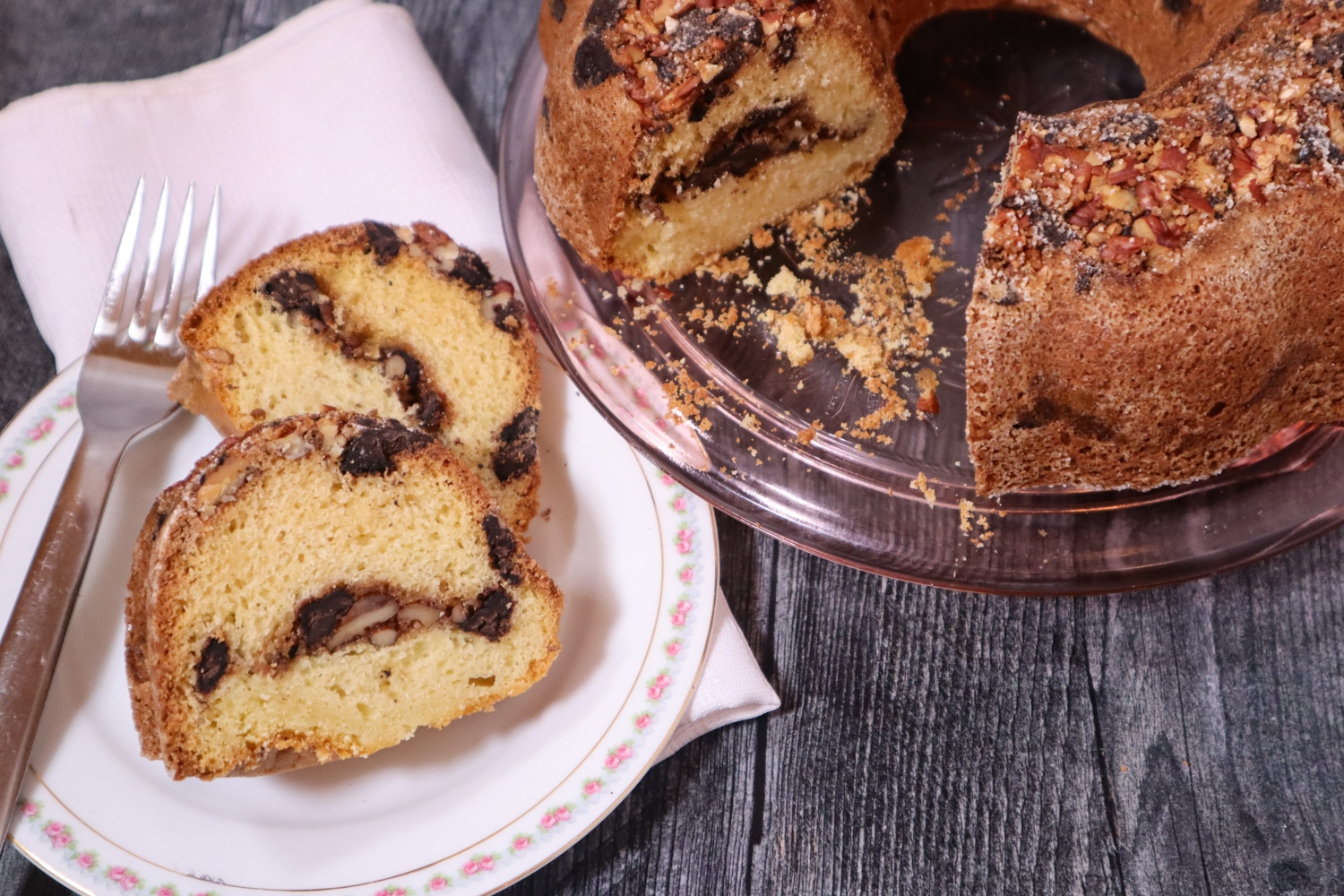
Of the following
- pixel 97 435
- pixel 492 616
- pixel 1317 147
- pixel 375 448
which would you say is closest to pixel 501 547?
pixel 492 616

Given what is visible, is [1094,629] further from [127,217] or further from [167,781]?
[127,217]

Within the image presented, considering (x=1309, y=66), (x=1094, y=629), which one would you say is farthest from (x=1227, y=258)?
(x=1094, y=629)

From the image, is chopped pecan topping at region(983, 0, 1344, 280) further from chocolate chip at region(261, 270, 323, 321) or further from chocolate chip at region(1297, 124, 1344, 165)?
chocolate chip at region(261, 270, 323, 321)

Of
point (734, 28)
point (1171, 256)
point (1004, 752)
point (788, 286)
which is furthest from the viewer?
point (788, 286)

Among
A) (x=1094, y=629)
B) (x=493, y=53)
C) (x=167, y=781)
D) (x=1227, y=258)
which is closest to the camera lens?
(x=1227, y=258)

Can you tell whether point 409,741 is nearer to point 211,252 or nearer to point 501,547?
point 501,547
